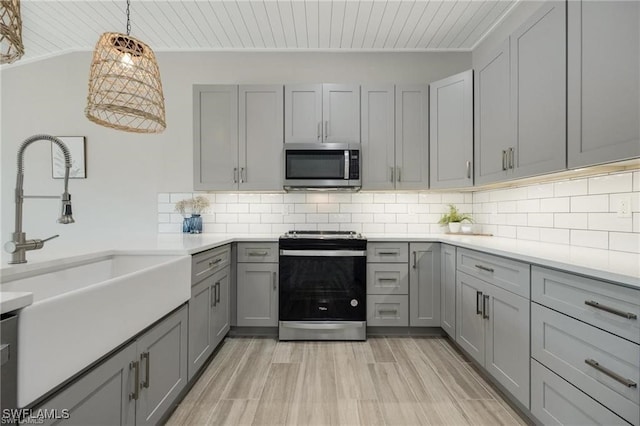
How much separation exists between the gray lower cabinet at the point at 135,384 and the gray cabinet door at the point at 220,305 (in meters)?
0.52

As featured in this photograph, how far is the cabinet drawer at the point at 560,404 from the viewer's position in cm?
120

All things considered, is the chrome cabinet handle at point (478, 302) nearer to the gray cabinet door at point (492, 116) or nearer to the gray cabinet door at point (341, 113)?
the gray cabinet door at point (492, 116)

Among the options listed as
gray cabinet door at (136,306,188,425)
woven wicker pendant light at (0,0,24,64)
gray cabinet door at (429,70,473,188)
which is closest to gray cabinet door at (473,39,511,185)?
gray cabinet door at (429,70,473,188)

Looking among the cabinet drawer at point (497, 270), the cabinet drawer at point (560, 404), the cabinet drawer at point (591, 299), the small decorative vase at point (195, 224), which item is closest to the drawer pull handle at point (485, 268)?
the cabinet drawer at point (497, 270)

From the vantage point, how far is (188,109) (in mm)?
3303

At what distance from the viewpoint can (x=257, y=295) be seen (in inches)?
110

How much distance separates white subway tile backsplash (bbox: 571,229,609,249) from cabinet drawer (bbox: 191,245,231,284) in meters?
2.45

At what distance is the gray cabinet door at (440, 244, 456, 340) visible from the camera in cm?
252

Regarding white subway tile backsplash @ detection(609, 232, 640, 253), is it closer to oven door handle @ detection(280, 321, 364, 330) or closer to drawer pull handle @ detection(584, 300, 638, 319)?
drawer pull handle @ detection(584, 300, 638, 319)

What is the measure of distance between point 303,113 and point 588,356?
2.65m

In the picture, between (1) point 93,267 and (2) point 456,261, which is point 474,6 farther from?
(1) point 93,267

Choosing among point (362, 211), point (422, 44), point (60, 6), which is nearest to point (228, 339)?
point (362, 211)

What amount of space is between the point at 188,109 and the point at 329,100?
4.98 ft

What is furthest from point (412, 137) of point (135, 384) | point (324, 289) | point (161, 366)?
point (135, 384)
